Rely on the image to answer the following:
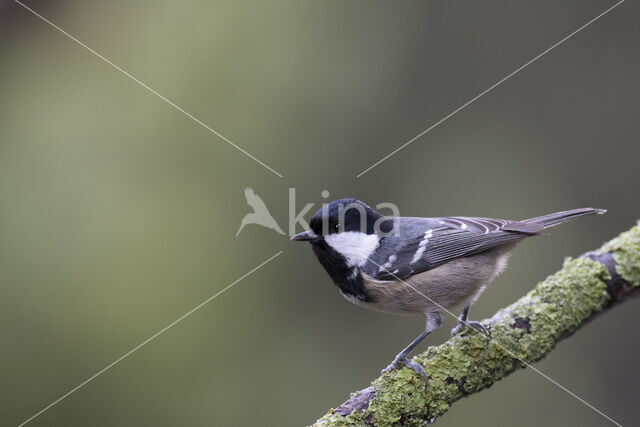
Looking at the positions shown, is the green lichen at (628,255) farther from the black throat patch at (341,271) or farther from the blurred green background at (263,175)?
the blurred green background at (263,175)

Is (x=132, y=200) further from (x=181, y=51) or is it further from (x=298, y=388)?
(x=298, y=388)

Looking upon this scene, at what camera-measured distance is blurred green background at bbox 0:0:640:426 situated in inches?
171

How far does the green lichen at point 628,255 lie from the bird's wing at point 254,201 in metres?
2.60

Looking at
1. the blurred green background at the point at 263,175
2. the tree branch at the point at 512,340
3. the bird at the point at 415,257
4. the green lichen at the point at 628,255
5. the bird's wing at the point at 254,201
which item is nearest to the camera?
the tree branch at the point at 512,340

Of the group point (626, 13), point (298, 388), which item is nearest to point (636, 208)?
point (626, 13)


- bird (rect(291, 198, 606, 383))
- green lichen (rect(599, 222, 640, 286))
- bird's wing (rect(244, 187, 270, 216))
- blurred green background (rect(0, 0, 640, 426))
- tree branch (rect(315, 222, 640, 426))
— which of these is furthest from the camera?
bird's wing (rect(244, 187, 270, 216))

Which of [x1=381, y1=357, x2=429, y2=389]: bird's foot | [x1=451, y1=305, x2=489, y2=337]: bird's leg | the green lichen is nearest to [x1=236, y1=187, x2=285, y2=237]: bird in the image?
[x1=451, y1=305, x2=489, y2=337]: bird's leg

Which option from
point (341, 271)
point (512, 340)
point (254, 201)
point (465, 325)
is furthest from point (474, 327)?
point (254, 201)

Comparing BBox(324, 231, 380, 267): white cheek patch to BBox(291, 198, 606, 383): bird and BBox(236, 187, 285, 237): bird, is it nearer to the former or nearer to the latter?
BBox(291, 198, 606, 383): bird

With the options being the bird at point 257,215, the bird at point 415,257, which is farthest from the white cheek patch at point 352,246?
the bird at point 257,215

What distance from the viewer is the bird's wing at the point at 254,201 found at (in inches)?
180

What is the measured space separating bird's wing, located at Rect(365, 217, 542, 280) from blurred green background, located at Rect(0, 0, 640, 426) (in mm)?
1653

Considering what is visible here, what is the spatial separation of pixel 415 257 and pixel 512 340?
0.61 m

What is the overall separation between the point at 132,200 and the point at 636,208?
13.3 feet
